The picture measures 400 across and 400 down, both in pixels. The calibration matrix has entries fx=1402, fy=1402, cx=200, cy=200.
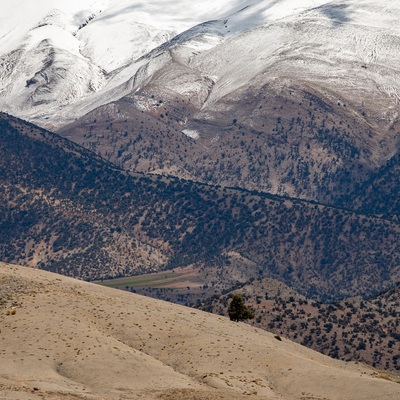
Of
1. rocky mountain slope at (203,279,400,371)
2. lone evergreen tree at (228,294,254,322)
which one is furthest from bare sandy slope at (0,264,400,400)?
rocky mountain slope at (203,279,400,371)

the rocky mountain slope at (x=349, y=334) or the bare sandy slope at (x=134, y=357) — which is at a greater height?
the bare sandy slope at (x=134, y=357)

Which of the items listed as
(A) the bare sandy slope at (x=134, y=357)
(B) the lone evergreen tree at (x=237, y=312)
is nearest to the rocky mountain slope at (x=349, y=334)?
(B) the lone evergreen tree at (x=237, y=312)

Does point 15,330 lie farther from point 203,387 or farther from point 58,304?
point 203,387

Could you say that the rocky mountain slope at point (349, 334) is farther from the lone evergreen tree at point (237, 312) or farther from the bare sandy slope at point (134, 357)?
the bare sandy slope at point (134, 357)

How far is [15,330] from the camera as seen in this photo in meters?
105

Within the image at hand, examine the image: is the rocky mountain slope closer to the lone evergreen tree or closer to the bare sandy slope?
the lone evergreen tree

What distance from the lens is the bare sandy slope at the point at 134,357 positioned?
92.8 meters

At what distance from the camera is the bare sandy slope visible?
92.8m

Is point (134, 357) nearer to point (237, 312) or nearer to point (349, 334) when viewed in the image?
point (237, 312)

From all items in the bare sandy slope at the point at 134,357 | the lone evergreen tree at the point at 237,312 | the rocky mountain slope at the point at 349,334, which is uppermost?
the bare sandy slope at the point at 134,357

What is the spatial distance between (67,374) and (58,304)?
16.0 metres

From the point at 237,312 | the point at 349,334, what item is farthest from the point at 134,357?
the point at 349,334

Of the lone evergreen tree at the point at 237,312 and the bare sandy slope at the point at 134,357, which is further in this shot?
the lone evergreen tree at the point at 237,312

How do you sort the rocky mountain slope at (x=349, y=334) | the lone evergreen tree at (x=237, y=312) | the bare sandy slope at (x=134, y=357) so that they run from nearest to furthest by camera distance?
the bare sandy slope at (x=134, y=357)
the lone evergreen tree at (x=237, y=312)
the rocky mountain slope at (x=349, y=334)
